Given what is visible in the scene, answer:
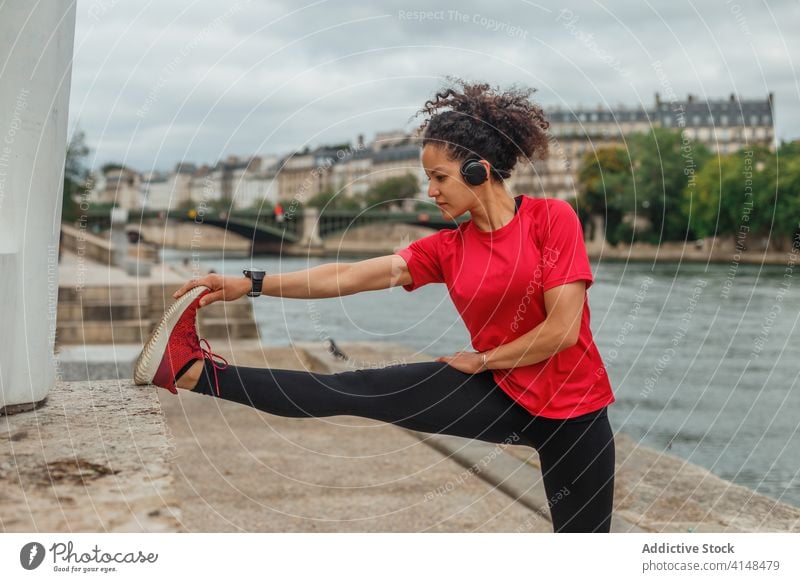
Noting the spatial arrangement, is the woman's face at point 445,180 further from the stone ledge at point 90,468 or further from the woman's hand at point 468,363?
the stone ledge at point 90,468

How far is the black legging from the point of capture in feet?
11.0

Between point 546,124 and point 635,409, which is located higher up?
point 546,124

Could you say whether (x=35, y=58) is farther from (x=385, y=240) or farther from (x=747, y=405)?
(x=385, y=240)

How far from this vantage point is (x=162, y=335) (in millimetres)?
3480

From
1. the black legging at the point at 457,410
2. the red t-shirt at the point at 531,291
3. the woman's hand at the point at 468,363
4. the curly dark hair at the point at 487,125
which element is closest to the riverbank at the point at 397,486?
the black legging at the point at 457,410

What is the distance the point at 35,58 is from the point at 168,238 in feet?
228

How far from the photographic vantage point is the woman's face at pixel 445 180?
3279mm

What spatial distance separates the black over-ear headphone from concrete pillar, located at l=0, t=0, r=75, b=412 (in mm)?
1925

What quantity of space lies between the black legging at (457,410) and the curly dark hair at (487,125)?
70 cm

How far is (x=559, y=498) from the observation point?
3494 mm

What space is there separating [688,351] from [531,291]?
23146 millimetres

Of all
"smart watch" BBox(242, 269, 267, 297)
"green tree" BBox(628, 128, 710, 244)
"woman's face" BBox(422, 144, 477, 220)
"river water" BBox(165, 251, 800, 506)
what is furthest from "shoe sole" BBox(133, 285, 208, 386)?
"green tree" BBox(628, 128, 710, 244)

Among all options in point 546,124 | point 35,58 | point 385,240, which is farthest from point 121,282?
point 385,240

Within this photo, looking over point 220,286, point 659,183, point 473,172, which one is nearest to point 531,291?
point 473,172
